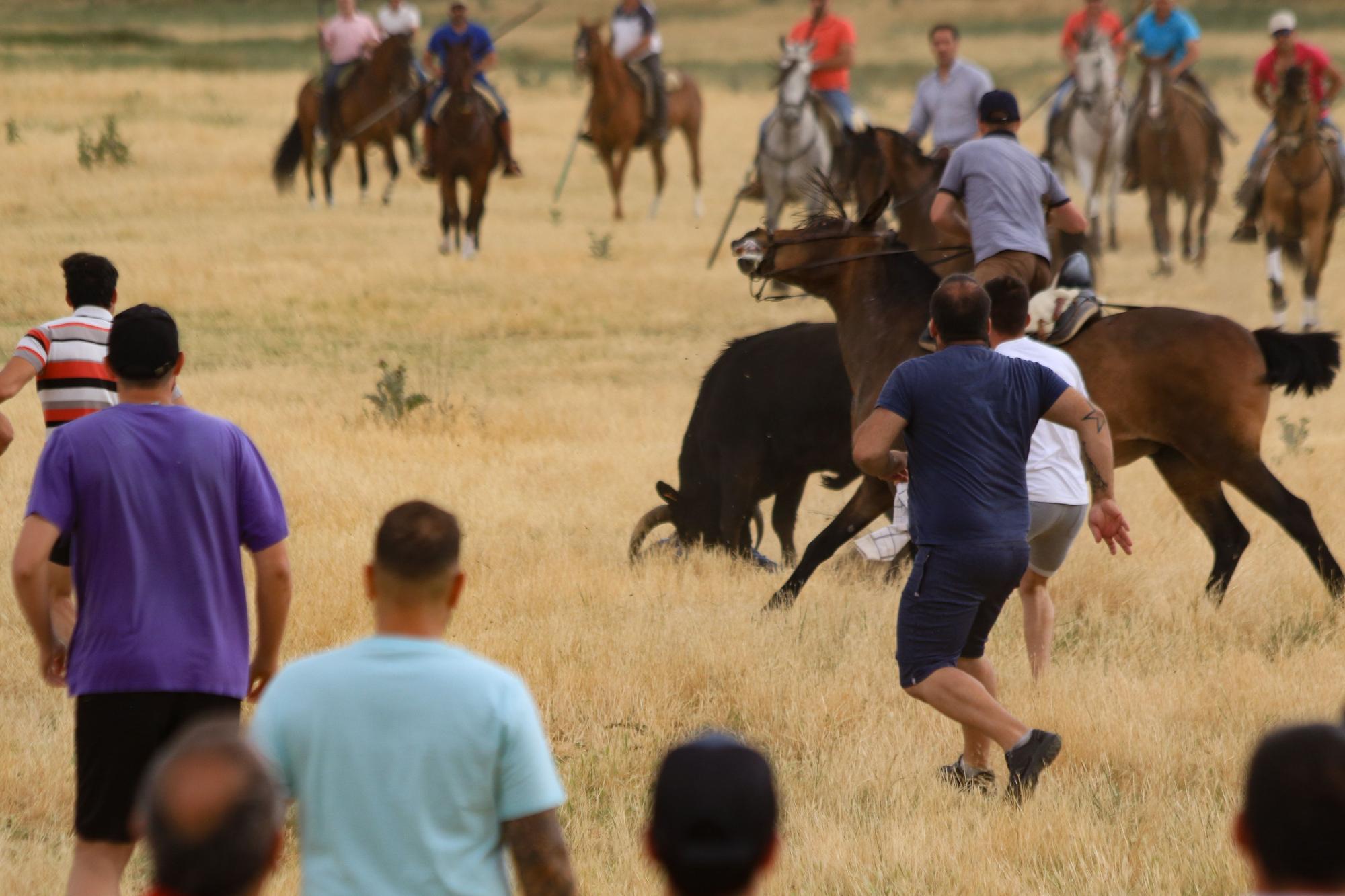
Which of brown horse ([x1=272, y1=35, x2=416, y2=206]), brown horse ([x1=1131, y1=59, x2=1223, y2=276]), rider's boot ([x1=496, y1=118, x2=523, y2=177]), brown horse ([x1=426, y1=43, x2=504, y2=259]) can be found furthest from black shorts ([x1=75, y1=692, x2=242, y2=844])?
brown horse ([x1=272, y1=35, x2=416, y2=206])

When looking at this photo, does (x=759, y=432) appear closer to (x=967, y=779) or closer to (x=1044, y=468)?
(x=1044, y=468)

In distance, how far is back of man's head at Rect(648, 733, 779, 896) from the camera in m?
1.99

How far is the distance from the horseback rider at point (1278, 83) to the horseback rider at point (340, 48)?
11752 millimetres

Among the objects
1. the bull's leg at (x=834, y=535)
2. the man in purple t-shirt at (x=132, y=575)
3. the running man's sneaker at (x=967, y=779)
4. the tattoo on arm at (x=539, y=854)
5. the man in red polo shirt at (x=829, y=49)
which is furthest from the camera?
the man in red polo shirt at (x=829, y=49)

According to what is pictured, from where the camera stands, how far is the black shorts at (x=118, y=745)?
3.73 m

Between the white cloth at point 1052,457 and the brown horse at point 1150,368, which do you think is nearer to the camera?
the white cloth at point 1052,457

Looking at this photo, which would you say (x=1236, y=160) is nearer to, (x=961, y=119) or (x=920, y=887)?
(x=961, y=119)

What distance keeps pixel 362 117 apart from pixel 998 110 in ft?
51.3

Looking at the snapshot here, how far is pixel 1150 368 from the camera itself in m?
7.35

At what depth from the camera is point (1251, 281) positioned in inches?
766

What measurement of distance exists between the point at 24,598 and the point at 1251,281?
17865 mm

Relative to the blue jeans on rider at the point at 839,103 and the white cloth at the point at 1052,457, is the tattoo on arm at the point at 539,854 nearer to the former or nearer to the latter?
the white cloth at the point at 1052,457

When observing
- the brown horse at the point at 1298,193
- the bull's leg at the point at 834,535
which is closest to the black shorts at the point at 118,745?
the bull's leg at the point at 834,535

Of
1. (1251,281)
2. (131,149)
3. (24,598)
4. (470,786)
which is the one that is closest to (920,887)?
(470,786)
